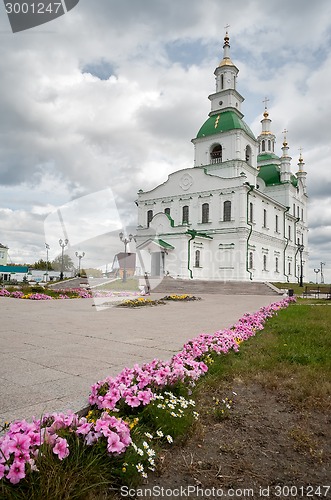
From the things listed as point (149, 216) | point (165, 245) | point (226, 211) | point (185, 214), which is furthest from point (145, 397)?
point (149, 216)

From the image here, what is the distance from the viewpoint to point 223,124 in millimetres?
37531

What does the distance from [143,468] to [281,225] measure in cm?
4522

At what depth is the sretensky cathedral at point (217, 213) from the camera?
35.0 metres

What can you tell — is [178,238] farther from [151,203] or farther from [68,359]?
[68,359]

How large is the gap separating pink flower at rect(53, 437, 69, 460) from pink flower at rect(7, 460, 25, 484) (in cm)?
21

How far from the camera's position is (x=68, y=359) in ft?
15.8

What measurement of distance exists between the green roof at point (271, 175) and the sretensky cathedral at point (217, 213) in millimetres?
8886

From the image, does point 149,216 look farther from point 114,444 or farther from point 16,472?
point 16,472

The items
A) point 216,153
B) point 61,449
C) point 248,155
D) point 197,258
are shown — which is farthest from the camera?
point 248,155

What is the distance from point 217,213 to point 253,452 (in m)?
34.3

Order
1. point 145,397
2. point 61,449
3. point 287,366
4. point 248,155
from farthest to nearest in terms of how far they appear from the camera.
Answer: point 248,155
point 287,366
point 145,397
point 61,449

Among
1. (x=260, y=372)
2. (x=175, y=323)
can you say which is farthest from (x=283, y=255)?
(x=260, y=372)

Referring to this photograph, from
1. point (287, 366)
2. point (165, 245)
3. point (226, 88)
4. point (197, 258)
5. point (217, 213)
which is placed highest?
point (226, 88)

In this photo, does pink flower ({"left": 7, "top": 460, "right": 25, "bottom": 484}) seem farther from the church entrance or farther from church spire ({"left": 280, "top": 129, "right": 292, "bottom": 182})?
church spire ({"left": 280, "top": 129, "right": 292, "bottom": 182})
